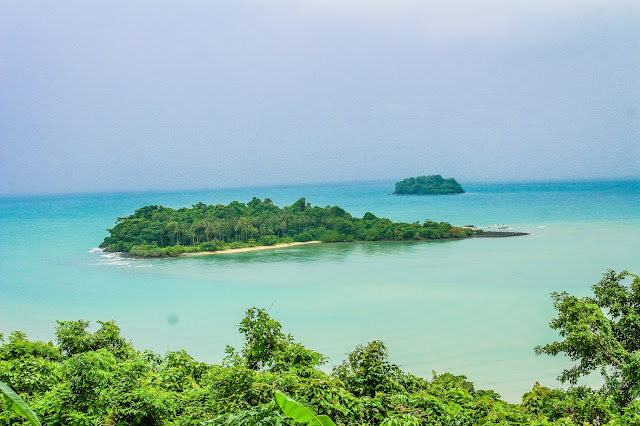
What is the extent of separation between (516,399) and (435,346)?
317 centimetres

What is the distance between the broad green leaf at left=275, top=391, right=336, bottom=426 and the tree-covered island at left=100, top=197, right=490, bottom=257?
24389 mm

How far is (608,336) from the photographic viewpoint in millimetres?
4656

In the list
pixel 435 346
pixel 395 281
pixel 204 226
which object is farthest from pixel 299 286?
pixel 204 226

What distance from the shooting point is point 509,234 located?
27891mm

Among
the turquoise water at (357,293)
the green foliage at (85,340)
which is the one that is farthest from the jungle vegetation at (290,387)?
the turquoise water at (357,293)

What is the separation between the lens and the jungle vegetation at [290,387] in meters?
3.47

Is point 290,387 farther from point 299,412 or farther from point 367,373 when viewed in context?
point 299,412

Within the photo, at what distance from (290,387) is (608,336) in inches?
116

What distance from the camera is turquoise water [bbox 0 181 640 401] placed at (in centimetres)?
A: 1092

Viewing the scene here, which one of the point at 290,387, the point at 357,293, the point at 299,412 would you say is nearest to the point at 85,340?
the point at 290,387

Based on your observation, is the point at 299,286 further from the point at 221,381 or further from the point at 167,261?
the point at 221,381

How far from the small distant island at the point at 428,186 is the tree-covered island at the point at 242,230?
997 inches

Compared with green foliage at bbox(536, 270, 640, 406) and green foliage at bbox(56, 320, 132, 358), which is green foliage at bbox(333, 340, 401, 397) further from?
green foliage at bbox(56, 320, 132, 358)

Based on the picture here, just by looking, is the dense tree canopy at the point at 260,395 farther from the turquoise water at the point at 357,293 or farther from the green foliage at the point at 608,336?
the turquoise water at the point at 357,293
